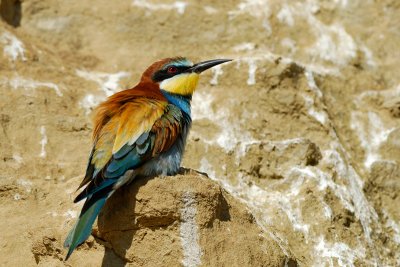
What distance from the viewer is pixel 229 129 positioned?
454 centimetres

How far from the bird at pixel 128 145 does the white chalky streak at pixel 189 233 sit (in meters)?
0.25

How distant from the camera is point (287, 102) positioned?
4676 millimetres

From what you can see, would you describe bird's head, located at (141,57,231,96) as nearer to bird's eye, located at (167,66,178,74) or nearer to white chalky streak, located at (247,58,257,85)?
bird's eye, located at (167,66,178,74)

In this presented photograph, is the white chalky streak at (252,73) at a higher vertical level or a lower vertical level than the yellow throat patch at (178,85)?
higher

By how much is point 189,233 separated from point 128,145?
497 millimetres

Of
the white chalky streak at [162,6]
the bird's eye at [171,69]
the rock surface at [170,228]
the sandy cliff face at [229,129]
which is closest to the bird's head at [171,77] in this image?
the bird's eye at [171,69]

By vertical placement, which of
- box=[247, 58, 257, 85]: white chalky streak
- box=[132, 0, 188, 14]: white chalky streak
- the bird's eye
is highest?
box=[132, 0, 188, 14]: white chalky streak

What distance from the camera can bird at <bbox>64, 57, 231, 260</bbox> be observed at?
3.25 meters

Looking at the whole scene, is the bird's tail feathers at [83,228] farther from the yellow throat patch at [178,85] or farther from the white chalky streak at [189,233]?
the yellow throat patch at [178,85]

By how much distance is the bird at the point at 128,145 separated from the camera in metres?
3.25

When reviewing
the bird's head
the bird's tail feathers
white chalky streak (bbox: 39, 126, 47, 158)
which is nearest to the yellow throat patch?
the bird's head

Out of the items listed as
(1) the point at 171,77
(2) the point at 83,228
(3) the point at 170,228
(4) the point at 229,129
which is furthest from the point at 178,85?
(2) the point at 83,228

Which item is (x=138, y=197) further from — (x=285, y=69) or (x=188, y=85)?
(x=285, y=69)

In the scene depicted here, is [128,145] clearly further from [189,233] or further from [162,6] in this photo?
[162,6]
